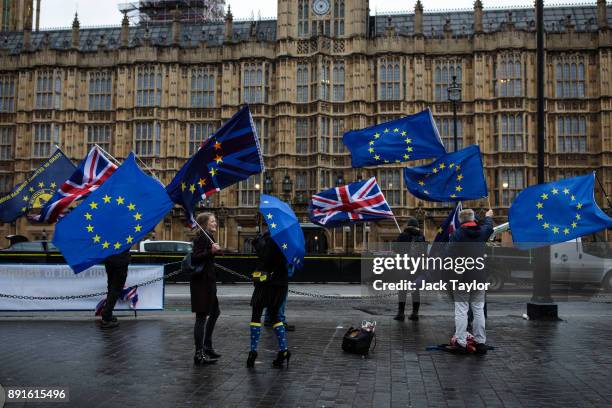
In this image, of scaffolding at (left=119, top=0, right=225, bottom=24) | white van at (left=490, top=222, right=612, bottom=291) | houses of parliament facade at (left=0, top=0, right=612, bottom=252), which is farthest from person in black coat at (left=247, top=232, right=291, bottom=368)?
scaffolding at (left=119, top=0, right=225, bottom=24)

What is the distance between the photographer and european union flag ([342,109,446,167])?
47.4 ft

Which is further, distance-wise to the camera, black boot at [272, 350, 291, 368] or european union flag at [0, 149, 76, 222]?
european union flag at [0, 149, 76, 222]

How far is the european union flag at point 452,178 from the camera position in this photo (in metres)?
13.4

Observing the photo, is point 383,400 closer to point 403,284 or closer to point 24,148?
point 403,284

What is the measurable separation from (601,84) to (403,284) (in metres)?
35.3

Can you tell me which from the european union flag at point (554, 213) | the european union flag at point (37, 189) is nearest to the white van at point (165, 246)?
the european union flag at point (37, 189)

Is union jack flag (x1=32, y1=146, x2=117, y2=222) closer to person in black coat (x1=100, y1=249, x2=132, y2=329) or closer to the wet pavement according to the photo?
the wet pavement

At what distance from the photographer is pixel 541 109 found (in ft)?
47.9

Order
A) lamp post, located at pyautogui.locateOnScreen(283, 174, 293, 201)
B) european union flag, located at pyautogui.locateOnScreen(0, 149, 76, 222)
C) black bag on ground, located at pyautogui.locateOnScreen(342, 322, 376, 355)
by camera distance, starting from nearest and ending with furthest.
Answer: black bag on ground, located at pyautogui.locateOnScreen(342, 322, 376, 355) < european union flag, located at pyautogui.locateOnScreen(0, 149, 76, 222) < lamp post, located at pyautogui.locateOnScreen(283, 174, 293, 201)

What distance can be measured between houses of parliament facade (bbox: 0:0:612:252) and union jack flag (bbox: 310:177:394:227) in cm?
2518

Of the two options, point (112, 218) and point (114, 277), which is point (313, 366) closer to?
point (112, 218)

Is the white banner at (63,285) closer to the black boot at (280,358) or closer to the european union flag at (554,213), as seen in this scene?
the black boot at (280,358)

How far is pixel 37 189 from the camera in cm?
1964

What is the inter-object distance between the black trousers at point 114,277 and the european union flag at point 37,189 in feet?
25.0
